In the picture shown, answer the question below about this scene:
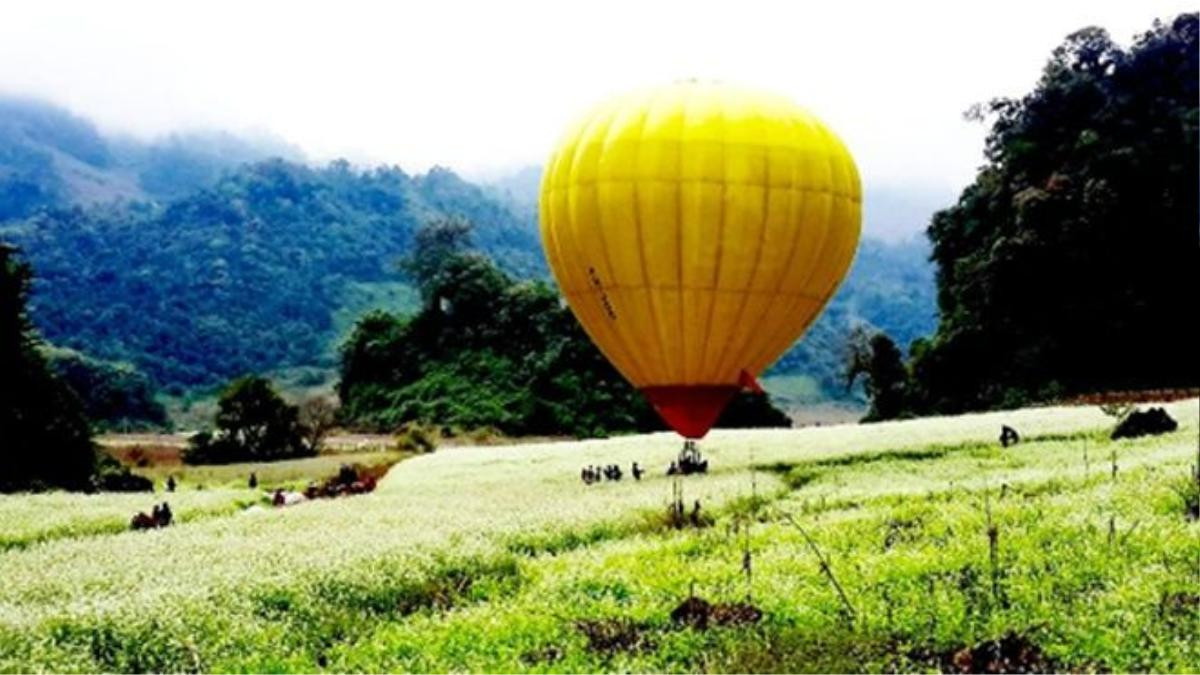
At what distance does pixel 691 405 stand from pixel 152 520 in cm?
1473

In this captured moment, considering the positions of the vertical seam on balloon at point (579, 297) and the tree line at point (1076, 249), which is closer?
the vertical seam on balloon at point (579, 297)

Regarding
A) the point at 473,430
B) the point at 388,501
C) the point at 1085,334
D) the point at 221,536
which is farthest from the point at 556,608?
the point at 473,430

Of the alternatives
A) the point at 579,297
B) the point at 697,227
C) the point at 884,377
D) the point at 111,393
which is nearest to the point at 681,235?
the point at 697,227

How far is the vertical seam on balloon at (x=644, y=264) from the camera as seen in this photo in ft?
82.6

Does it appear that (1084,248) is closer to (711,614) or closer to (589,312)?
(589,312)

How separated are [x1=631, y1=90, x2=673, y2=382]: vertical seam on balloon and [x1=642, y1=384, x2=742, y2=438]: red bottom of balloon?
0.36 metres

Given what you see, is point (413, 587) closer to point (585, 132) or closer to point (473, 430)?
point (585, 132)

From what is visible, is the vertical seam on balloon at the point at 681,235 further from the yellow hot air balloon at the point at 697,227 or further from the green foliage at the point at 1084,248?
the green foliage at the point at 1084,248

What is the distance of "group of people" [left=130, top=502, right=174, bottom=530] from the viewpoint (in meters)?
32.9

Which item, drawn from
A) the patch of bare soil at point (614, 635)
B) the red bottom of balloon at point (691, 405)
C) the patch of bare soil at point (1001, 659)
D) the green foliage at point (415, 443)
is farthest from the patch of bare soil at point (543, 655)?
the green foliage at point (415, 443)

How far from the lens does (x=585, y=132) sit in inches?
1040

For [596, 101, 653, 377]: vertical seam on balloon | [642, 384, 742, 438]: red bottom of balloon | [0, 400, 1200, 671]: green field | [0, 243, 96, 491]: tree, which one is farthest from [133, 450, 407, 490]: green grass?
[642, 384, 742, 438]: red bottom of balloon

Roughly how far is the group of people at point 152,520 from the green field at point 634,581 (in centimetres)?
69

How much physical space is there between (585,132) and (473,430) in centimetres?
6075
